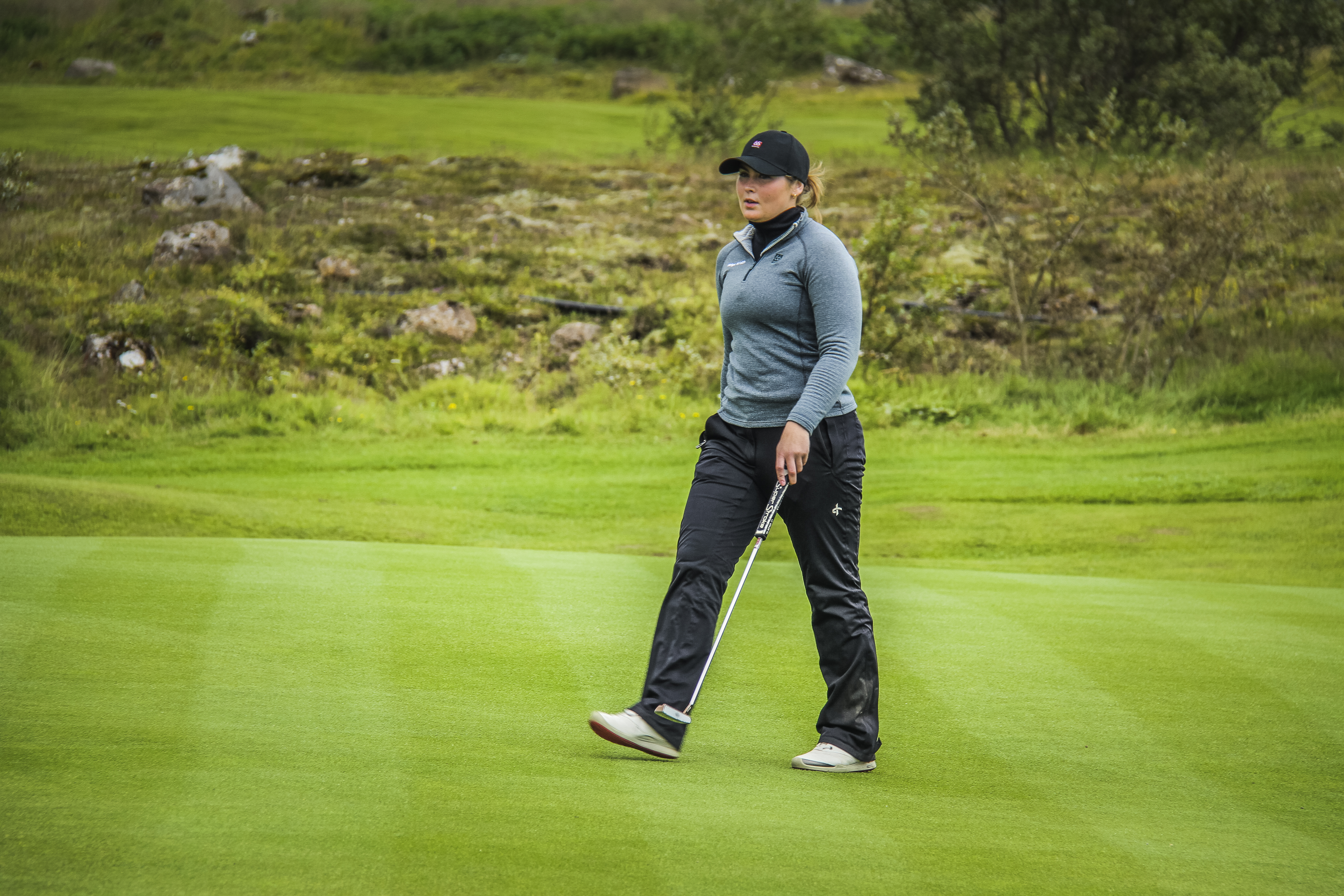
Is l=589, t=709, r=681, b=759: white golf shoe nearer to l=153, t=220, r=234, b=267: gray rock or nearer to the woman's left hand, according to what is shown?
the woman's left hand

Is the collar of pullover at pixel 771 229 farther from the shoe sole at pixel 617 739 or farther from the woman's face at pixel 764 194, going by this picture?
the shoe sole at pixel 617 739

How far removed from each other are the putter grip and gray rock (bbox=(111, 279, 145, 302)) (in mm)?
15172

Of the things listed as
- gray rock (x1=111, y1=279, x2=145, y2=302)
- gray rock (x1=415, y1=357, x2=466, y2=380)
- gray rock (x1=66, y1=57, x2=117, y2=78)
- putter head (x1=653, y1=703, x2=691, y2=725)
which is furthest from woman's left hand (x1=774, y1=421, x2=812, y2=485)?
gray rock (x1=66, y1=57, x2=117, y2=78)

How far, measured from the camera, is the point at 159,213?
61.7 feet

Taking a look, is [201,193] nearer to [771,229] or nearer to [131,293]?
[131,293]

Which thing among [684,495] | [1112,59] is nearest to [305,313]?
[684,495]

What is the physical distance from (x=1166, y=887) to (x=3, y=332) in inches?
636

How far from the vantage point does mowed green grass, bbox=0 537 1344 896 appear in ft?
8.61

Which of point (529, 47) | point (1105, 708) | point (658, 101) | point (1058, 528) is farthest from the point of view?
point (529, 47)

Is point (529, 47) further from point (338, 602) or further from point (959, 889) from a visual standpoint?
point (959, 889)

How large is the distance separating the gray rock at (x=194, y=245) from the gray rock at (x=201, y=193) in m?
0.96

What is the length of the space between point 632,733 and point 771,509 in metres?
0.85

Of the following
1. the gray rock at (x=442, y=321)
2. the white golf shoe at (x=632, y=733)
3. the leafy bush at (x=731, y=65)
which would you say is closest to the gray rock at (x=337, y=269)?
the gray rock at (x=442, y=321)

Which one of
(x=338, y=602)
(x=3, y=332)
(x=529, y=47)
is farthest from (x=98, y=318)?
(x=529, y=47)
